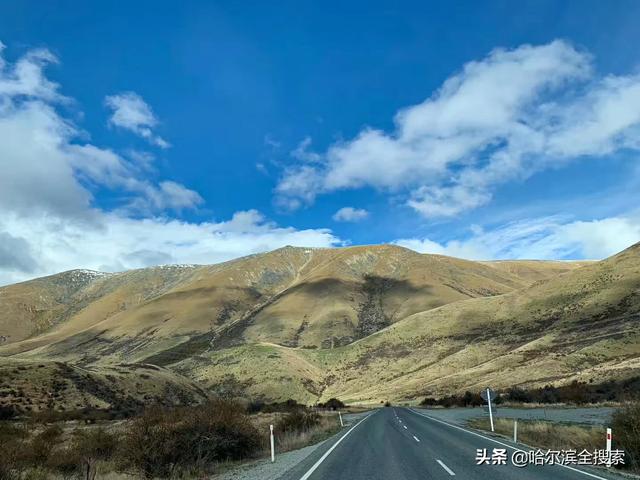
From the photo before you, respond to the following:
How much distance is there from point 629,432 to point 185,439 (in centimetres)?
1196

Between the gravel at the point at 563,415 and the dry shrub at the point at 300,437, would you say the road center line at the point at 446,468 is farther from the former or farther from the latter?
the gravel at the point at 563,415

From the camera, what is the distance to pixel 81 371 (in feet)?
197

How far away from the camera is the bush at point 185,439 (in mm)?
13578

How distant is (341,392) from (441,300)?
9352 cm

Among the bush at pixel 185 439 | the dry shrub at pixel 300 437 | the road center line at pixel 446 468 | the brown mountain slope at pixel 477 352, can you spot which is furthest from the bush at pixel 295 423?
the brown mountain slope at pixel 477 352

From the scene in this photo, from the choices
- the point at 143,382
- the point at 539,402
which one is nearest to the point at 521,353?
the point at 539,402

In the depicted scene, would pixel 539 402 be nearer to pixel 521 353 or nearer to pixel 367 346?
pixel 521 353

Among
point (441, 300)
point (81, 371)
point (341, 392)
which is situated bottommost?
point (341, 392)

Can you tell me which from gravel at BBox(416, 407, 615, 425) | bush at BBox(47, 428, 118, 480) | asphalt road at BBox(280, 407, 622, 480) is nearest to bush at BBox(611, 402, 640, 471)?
asphalt road at BBox(280, 407, 622, 480)

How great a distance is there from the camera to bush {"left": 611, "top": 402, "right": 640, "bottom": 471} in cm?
1232

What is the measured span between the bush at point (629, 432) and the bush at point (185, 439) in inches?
445

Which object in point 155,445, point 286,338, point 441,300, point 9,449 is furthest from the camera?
point 441,300

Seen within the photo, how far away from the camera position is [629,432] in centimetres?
1270

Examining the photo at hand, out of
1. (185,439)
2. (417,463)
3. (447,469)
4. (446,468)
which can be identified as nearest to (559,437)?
(417,463)
